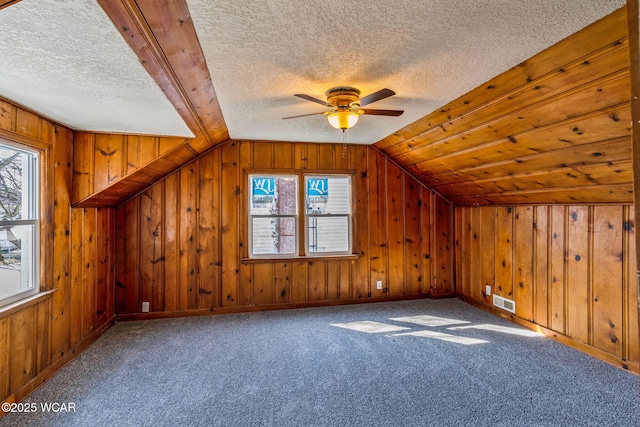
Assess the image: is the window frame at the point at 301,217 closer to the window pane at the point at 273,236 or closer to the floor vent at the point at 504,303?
the window pane at the point at 273,236

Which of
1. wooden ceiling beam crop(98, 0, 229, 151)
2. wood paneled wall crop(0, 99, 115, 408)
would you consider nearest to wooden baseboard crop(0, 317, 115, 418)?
wood paneled wall crop(0, 99, 115, 408)

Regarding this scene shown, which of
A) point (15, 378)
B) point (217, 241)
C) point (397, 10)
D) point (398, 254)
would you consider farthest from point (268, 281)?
point (397, 10)

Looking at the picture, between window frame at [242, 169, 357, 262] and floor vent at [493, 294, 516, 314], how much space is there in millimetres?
1837

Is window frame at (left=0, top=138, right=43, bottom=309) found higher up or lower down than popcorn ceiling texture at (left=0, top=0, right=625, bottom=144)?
lower down

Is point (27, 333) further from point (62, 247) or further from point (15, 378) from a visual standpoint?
point (62, 247)

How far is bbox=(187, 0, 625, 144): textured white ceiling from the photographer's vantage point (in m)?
1.42

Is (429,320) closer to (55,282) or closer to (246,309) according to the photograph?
(246,309)

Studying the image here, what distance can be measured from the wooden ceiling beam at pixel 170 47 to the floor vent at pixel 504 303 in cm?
385

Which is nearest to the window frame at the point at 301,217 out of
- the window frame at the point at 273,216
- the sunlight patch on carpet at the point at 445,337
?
the window frame at the point at 273,216

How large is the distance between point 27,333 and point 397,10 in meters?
3.21

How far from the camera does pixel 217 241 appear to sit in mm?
3986

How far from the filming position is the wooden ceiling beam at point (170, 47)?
4.33 ft

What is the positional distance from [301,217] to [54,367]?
9.29 ft

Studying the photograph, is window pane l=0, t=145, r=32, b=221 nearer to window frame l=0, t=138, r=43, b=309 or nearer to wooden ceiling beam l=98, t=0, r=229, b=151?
window frame l=0, t=138, r=43, b=309
